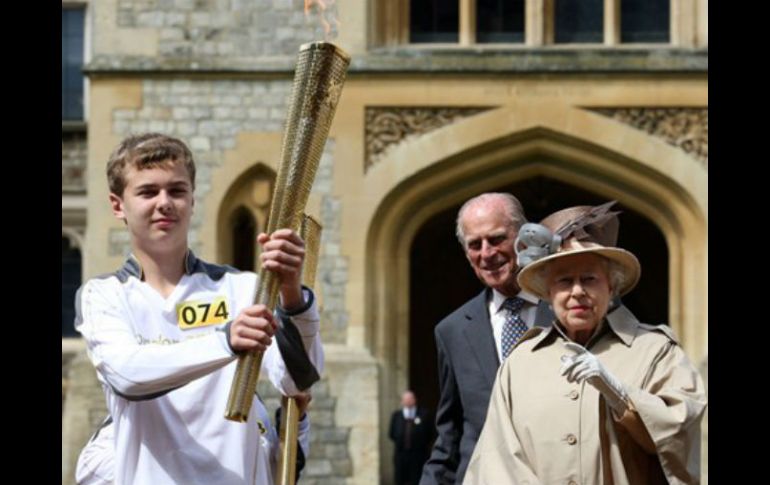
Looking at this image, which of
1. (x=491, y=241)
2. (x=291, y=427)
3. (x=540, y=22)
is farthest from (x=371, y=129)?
(x=291, y=427)

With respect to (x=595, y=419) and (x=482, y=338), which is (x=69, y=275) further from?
(x=595, y=419)

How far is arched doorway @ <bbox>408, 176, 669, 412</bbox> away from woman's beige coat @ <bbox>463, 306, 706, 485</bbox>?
55.9ft

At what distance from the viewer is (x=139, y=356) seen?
5.02 metres

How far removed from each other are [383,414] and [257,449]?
1224cm

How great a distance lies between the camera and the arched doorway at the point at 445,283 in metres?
22.7

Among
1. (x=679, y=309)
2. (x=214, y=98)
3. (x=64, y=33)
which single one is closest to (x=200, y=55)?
(x=214, y=98)

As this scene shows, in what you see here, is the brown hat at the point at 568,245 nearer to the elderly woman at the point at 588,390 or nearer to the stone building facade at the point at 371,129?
the elderly woman at the point at 588,390

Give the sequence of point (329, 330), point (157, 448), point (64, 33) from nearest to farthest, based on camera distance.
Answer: point (157, 448) < point (329, 330) < point (64, 33)

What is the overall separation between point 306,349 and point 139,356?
1.47ft

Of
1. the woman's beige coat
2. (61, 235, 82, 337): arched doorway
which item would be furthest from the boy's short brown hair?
(61, 235, 82, 337): arched doorway

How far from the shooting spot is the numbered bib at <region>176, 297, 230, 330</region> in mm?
5254

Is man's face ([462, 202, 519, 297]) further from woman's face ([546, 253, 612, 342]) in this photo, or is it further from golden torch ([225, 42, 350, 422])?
golden torch ([225, 42, 350, 422])

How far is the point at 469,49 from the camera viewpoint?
1753 cm

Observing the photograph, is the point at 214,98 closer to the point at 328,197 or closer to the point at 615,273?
the point at 328,197
